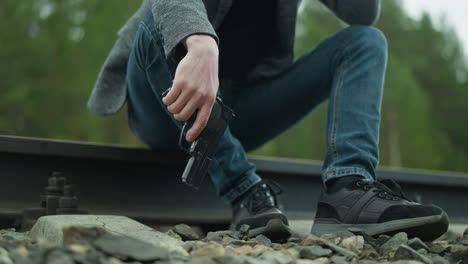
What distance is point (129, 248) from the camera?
49.9 inches

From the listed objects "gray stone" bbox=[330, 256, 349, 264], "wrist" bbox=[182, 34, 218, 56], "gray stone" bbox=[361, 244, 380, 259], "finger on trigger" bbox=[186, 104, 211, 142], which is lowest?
"gray stone" bbox=[361, 244, 380, 259]

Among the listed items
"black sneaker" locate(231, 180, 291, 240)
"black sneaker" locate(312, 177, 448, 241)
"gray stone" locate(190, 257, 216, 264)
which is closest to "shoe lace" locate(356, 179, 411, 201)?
"black sneaker" locate(312, 177, 448, 241)

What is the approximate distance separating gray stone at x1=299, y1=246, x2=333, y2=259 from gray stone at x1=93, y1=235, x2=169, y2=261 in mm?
474

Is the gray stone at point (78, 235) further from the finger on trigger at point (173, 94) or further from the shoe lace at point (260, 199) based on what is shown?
the shoe lace at point (260, 199)

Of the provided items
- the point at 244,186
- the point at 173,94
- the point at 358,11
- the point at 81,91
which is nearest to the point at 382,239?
the point at 244,186

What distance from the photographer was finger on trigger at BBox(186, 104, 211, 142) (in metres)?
1.68

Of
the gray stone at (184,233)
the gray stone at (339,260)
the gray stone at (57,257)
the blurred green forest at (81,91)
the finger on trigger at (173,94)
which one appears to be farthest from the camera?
the blurred green forest at (81,91)

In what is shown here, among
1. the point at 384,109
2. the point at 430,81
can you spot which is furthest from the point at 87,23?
the point at 430,81

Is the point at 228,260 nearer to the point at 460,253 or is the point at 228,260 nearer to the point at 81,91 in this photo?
the point at 460,253

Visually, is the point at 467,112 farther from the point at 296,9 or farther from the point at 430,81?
the point at 296,9

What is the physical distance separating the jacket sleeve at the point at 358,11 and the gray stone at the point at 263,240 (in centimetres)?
130

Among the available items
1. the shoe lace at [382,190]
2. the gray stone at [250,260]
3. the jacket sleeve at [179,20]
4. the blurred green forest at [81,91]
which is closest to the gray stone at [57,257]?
the gray stone at [250,260]

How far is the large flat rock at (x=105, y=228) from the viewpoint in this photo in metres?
1.55

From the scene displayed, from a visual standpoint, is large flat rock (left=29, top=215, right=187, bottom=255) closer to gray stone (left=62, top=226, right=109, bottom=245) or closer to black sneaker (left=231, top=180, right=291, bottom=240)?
gray stone (left=62, top=226, right=109, bottom=245)
